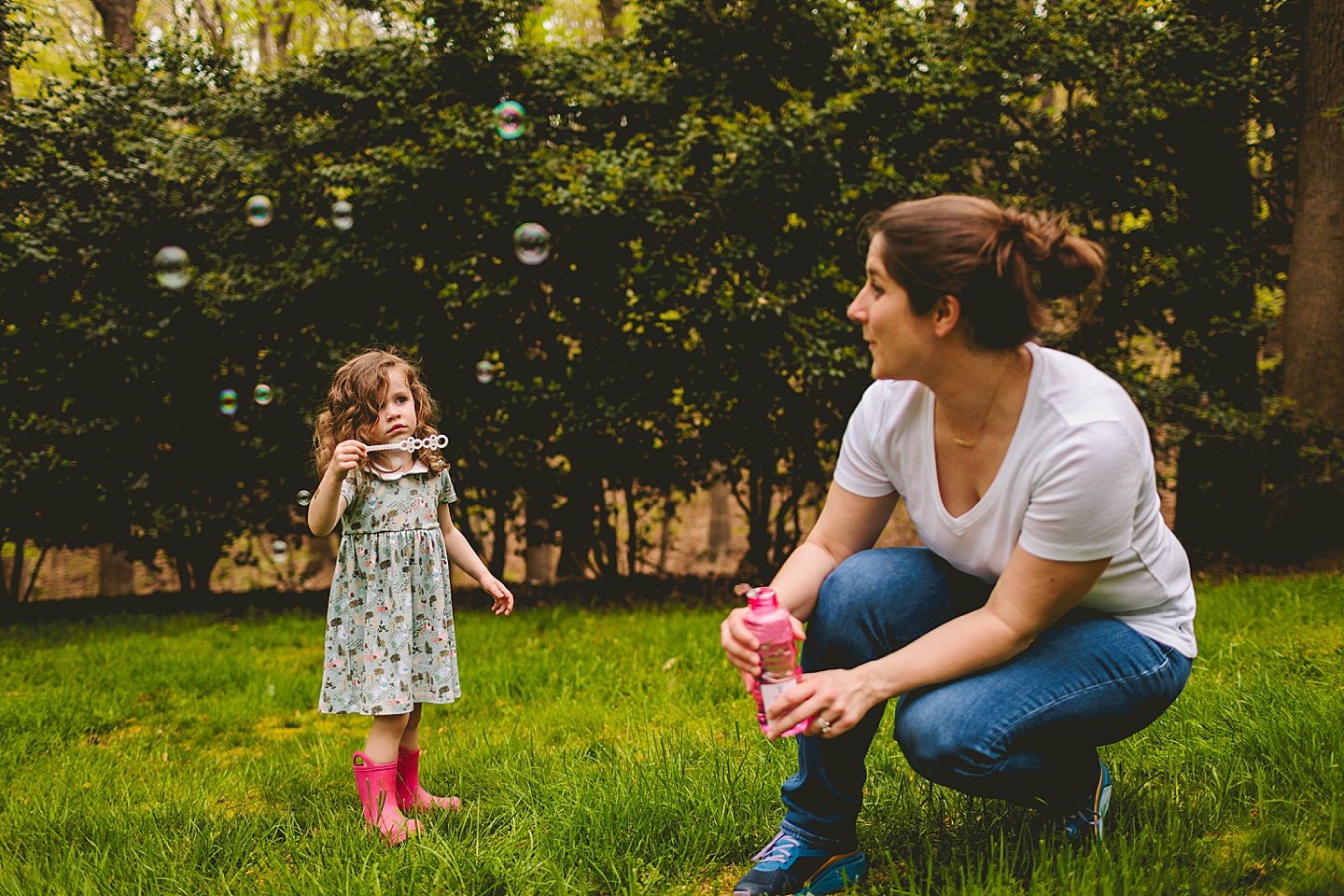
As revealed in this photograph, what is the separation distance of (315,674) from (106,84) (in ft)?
16.9

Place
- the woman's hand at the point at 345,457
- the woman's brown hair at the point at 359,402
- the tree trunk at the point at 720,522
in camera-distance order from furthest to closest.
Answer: the tree trunk at the point at 720,522 < the woman's brown hair at the point at 359,402 < the woman's hand at the point at 345,457

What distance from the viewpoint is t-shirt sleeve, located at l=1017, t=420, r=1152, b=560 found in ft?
5.47

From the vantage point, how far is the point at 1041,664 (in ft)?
5.92

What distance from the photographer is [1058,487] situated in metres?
1.68

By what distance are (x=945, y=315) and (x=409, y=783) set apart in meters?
2.05

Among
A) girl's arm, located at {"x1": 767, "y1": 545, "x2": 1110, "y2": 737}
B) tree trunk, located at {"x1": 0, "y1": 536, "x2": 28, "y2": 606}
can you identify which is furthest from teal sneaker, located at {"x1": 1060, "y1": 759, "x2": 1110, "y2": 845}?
tree trunk, located at {"x1": 0, "y1": 536, "x2": 28, "y2": 606}

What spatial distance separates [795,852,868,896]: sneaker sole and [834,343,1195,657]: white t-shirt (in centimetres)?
65

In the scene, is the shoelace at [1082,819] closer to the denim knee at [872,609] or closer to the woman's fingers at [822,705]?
the denim knee at [872,609]

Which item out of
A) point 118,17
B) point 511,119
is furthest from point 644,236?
point 118,17

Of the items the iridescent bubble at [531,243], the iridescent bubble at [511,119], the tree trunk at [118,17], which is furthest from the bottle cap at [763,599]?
the tree trunk at [118,17]

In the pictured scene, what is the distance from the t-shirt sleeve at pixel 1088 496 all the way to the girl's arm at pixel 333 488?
1.71 meters

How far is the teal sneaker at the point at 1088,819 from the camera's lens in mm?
1954

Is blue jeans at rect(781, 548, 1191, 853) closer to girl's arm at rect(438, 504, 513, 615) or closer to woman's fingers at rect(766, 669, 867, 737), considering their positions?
woman's fingers at rect(766, 669, 867, 737)

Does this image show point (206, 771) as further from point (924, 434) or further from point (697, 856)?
point (924, 434)
